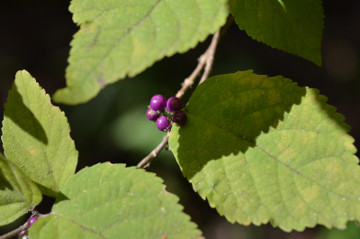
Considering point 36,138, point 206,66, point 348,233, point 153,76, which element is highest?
point 36,138

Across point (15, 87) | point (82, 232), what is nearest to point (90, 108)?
point (15, 87)

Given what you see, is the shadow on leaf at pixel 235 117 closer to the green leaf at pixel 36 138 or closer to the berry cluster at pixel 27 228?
the green leaf at pixel 36 138

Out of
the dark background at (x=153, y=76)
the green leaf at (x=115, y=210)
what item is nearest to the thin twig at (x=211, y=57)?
the green leaf at (x=115, y=210)

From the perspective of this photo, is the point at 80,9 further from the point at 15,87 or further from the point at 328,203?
the point at 328,203

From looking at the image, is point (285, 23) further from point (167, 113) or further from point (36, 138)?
point (36, 138)

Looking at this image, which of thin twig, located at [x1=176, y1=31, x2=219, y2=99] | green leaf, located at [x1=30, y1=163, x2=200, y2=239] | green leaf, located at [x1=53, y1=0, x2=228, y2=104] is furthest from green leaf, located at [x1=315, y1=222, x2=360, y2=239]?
green leaf, located at [x1=53, y1=0, x2=228, y2=104]

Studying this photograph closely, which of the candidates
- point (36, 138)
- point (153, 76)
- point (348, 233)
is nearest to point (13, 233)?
point (36, 138)

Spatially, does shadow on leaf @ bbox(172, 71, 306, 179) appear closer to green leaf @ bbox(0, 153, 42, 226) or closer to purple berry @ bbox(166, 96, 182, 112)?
purple berry @ bbox(166, 96, 182, 112)
